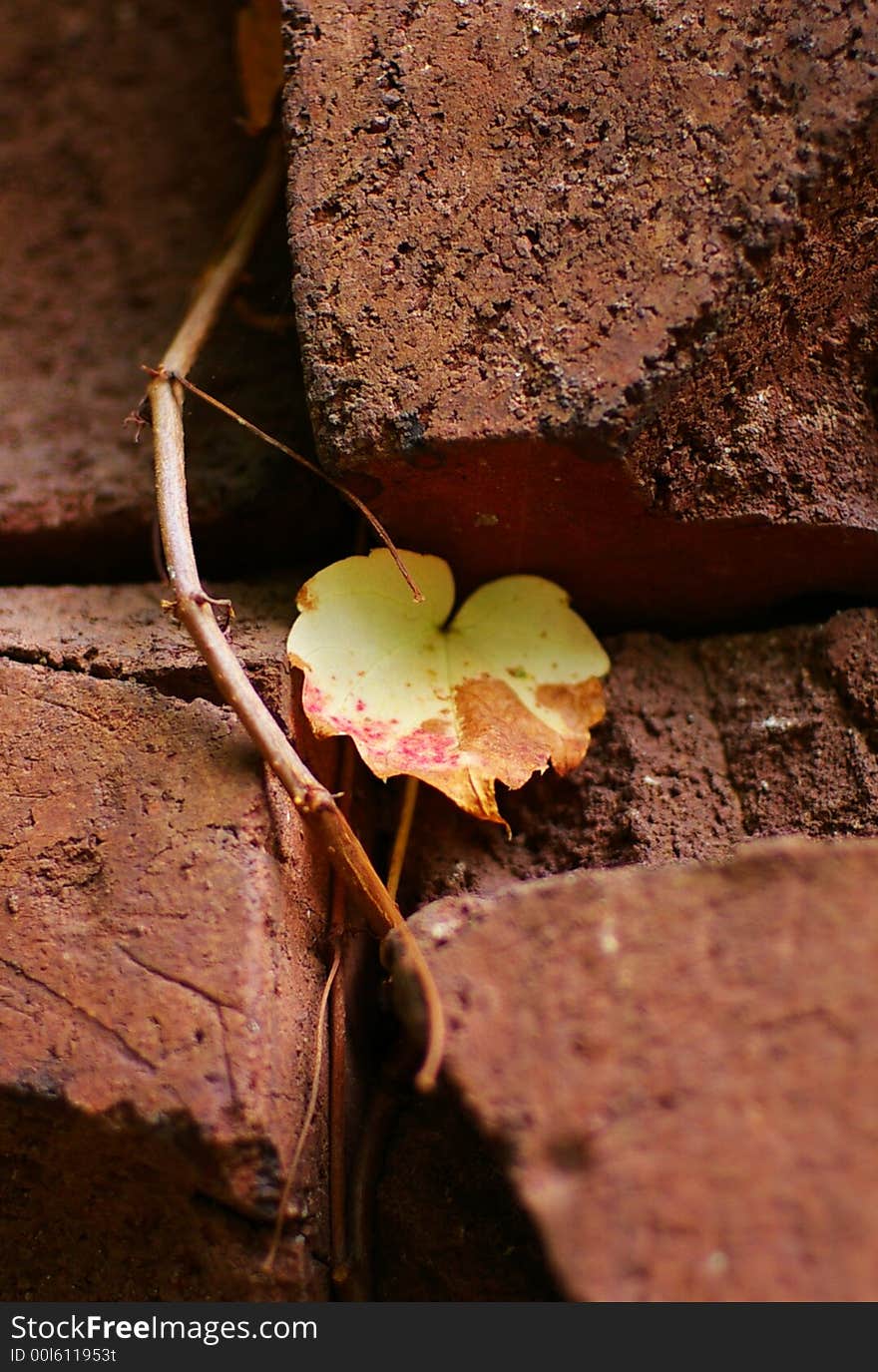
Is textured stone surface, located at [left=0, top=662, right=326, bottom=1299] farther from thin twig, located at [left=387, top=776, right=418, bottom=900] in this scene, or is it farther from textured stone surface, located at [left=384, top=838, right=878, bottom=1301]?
textured stone surface, located at [left=384, top=838, right=878, bottom=1301]

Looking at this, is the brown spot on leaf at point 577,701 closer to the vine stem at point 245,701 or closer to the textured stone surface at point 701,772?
the textured stone surface at point 701,772

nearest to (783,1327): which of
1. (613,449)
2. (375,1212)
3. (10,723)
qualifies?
(375,1212)

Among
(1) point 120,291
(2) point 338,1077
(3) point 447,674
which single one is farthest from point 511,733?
(1) point 120,291

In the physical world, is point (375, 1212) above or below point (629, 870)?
below

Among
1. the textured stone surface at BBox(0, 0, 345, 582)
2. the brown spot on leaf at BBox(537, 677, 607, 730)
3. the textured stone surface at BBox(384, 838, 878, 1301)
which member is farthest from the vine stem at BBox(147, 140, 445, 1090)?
the brown spot on leaf at BBox(537, 677, 607, 730)

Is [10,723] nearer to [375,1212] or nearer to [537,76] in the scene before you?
[375,1212]
